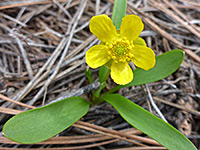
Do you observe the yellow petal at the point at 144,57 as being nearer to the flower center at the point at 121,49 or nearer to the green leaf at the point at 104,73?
the flower center at the point at 121,49

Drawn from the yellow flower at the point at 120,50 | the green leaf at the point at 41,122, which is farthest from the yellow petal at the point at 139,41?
the green leaf at the point at 41,122

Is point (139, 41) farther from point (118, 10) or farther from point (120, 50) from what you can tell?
point (118, 10)

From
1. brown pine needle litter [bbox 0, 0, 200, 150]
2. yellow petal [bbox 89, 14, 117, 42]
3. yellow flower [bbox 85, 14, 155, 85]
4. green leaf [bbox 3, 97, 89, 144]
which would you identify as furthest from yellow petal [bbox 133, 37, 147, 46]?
green leaf [bbox 3, 97, 89, 144]

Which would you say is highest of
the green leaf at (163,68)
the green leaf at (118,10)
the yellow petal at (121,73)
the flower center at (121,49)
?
the green leaf at (118,10)

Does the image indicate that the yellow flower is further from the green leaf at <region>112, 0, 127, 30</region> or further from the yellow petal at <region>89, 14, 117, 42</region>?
the green leaf at <region>112, 0, 127, 30</region>

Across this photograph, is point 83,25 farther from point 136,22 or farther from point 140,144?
point 140,144

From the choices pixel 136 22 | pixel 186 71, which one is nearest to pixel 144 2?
pixel 186 71
